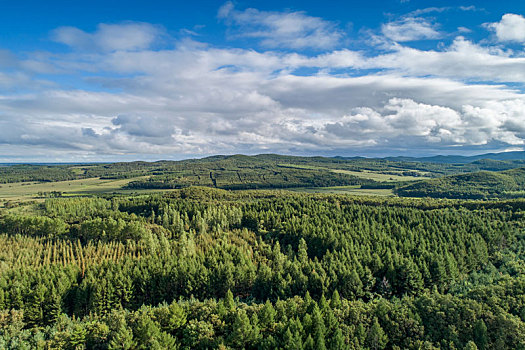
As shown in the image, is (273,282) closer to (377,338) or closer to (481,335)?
(377,338)

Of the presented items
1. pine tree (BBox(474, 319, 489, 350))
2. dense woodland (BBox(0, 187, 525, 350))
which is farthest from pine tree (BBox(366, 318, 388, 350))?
pine tree (BBox(474, 319, 489, 350))

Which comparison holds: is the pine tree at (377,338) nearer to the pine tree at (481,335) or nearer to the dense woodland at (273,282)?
the dense woodland at (273,282)

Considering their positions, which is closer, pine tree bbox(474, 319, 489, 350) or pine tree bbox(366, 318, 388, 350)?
pine tree bbox(474, 319, 489, 350)

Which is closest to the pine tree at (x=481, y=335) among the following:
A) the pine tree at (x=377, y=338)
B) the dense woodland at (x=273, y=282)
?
the dense woodland at (x=273, y=282)

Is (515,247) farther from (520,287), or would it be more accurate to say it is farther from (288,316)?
(288,316)

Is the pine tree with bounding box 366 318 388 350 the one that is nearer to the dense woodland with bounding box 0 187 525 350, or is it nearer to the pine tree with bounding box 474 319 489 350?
the dense woodland with bounding box 0 187 525 350

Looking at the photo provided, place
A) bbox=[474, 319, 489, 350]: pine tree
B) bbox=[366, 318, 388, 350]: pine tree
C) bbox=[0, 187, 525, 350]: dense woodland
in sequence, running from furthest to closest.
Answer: bbox=[0, 187, 525, 350]: dense woodland → bbox=[366, 318, 388, 350]: pine tree → bbox=[474, 319, 489, 350]: pine tree

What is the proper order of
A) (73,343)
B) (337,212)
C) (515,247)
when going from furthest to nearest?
(337,212)
(515,247)
(73,343)

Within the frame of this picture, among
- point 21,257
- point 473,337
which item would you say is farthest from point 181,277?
point 473,337
